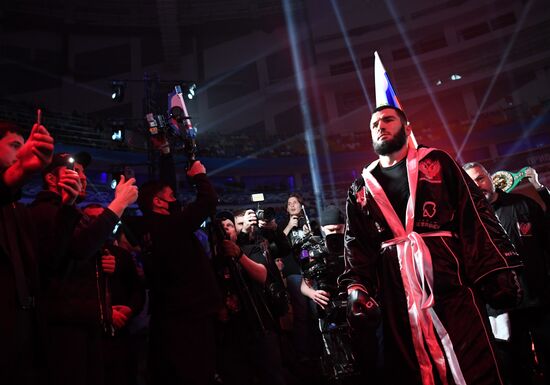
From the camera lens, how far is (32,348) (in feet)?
5.17

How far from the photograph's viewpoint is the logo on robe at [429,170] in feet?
7.22

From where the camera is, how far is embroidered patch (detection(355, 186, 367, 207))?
241cm

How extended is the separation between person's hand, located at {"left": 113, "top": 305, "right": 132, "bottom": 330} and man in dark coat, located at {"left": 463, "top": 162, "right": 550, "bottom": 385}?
3.03 metres

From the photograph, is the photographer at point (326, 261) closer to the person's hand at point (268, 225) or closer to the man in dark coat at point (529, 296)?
the person's hand at point (268, 225)

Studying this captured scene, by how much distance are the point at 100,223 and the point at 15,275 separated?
1.68 ft

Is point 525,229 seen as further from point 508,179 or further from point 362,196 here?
point 362,196

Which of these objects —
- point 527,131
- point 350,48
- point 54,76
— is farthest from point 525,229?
point 350,48

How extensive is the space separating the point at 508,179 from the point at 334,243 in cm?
200

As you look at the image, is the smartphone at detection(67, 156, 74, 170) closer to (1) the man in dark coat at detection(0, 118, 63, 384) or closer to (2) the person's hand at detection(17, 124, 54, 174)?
(1) the man in dark coat at detection(0, 118, 63, 384)

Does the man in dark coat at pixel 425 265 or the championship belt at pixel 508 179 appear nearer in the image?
the man in dark coat at pixel 425 265

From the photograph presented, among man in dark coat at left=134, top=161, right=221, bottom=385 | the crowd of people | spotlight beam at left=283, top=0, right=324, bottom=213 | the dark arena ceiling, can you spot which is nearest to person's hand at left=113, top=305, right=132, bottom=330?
the crowd of people

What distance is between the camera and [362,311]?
2.06 metres

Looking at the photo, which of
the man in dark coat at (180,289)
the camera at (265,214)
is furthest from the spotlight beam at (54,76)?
the man in dark coat at (180,289)

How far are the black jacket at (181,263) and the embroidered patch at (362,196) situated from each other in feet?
3.43
